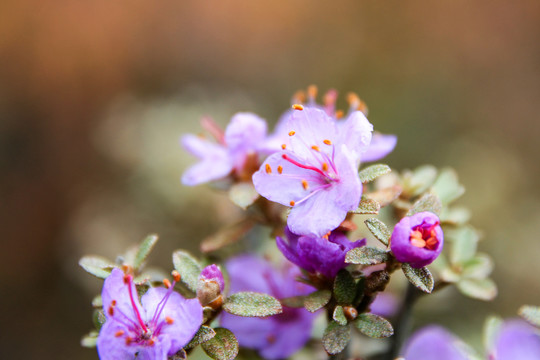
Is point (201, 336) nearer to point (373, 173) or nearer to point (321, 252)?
point (321, 252)

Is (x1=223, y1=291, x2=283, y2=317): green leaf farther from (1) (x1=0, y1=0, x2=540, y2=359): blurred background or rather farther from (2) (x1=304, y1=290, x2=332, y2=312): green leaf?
(1) (x1=0, y1=0, x2=540, y2=359): blurred background

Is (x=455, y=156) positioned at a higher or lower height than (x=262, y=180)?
lower

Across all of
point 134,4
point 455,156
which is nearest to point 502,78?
point 455,156

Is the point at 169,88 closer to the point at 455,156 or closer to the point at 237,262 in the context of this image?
the point at 455,156

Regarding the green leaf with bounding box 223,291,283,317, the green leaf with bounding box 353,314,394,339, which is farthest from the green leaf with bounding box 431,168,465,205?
the green leaf with bounding box 223,291,283,317

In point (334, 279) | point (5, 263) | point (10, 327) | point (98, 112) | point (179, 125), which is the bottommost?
point (10, 327)

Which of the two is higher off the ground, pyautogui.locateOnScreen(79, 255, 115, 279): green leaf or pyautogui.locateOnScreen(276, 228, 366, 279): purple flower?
pyautogui.locateOnScreen(276, 228, 366, 279): purple flower
